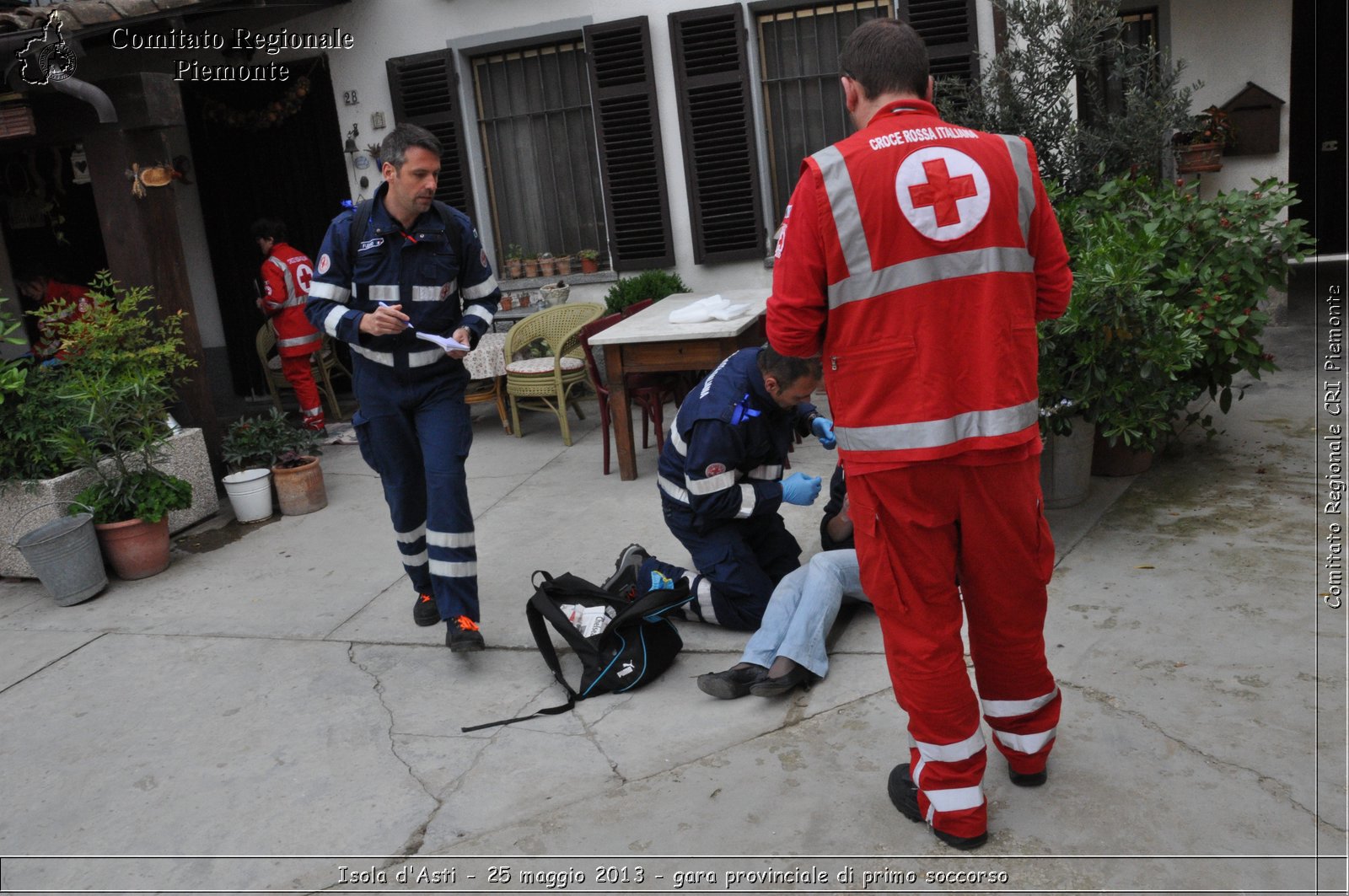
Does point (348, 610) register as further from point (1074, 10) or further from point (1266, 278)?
point (1074, 10)

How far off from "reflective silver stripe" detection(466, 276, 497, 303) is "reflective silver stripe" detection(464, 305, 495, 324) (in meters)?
0.05

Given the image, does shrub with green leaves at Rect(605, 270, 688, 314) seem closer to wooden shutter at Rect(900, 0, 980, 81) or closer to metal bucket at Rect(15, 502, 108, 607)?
wooden shutter at Rect(900, 0, 980, 81)

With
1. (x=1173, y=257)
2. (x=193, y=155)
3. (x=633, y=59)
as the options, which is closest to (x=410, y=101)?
(x=633, y=59)

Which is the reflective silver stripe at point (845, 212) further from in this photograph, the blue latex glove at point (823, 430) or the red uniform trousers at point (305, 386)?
the red uniform trousers at point (305, 386)

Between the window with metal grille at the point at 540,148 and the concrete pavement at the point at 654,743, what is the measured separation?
167 inches

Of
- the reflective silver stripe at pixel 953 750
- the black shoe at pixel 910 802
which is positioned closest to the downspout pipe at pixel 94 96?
the black shoe at pixel 910 802

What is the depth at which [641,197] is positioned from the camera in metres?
8.59

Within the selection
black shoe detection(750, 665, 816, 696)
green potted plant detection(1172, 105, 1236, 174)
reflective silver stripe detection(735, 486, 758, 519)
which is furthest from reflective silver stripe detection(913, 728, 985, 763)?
green potted plant detection(1172, 105, 1236, 174)

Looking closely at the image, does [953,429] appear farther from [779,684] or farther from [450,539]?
[450,539]

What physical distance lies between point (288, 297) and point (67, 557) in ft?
11.8

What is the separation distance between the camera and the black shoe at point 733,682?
3.81 metres

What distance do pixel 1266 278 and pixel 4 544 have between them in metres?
6.69

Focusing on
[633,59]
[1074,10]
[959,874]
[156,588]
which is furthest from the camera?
[633,59]

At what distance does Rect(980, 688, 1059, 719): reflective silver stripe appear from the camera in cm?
294
